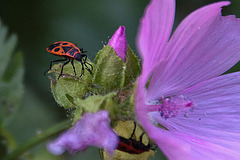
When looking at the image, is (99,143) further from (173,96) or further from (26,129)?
(26,129)

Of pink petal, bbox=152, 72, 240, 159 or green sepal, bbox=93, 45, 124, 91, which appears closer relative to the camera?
green sepal, bbox=93, 45, 124, 91

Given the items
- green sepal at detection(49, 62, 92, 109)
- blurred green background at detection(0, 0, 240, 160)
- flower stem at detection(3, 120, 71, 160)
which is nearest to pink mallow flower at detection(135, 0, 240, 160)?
green sepal at detection(49, 62, 92, 109)

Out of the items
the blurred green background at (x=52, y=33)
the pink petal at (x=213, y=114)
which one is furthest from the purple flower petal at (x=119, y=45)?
the blurred green background at (x=52, y=33)

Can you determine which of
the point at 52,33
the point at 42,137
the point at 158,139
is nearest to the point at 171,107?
the point at 158,139

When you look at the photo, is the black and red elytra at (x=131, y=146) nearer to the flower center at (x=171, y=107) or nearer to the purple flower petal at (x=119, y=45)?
the flower center at (x=171, y=107)

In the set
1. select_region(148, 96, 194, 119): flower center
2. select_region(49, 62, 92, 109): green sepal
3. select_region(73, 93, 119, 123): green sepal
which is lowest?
select_region(148, 96, 194, 119): flower center

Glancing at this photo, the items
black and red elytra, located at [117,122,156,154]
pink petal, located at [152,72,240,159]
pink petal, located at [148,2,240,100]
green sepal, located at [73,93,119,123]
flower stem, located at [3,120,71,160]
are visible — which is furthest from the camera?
flower stem, located at [3,120,71,160]

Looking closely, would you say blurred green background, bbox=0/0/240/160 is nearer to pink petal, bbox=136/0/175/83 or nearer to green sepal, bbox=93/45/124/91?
green sepal, bbox=93/45/124/91

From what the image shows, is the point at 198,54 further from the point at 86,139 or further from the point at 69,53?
the point at 86,139
